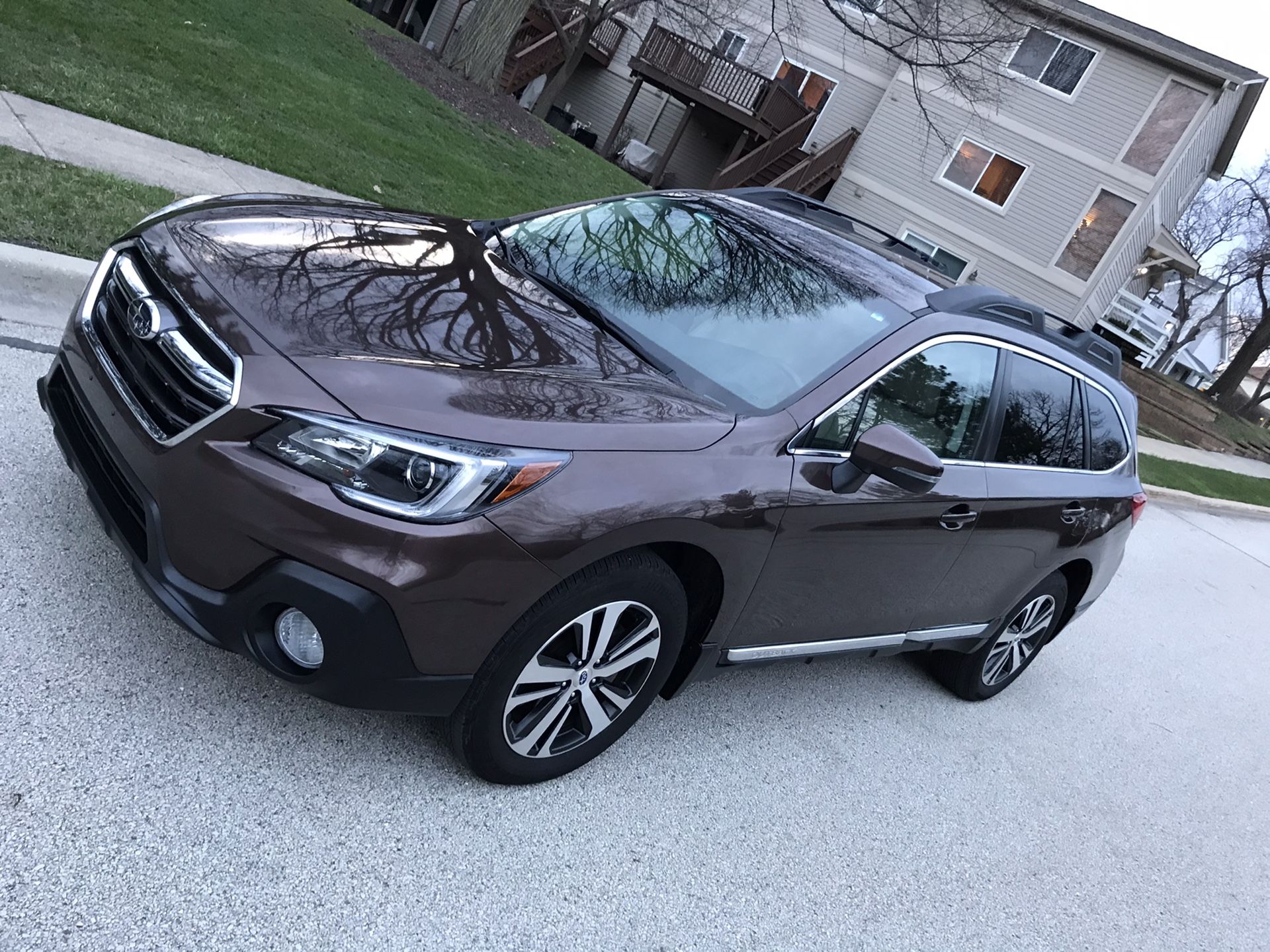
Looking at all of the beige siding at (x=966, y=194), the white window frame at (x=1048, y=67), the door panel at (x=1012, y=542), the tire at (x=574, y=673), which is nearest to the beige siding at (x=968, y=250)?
the beige siding at (x=966, y=194)

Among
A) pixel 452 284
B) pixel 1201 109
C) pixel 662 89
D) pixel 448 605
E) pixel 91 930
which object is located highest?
pixel 1201 109

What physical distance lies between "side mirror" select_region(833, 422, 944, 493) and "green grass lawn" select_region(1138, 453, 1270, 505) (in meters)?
12.0

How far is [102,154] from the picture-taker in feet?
24.6

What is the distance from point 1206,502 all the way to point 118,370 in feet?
53.0

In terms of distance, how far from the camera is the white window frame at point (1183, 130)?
24.5 m

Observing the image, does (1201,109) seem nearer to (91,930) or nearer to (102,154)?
(102,154)

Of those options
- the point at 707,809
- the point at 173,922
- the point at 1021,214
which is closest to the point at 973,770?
the point at 707,809

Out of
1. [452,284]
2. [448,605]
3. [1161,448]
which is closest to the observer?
[448,605]

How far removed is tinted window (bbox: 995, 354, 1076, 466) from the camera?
4.35 meters

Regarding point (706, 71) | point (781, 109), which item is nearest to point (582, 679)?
point (706, 71)

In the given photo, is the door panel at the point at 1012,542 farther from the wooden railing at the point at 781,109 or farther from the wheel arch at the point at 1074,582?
the wooden railing at the point at 781,109

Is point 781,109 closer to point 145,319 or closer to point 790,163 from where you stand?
point 790,163

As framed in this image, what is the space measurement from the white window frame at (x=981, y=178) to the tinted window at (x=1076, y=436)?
2375 cm

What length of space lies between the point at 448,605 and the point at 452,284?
126cm
